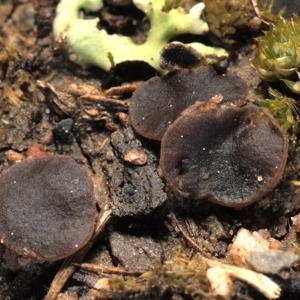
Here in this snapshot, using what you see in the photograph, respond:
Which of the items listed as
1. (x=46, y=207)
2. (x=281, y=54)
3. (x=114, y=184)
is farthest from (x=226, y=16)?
(x=46, y=207)

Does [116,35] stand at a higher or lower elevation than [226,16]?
lower

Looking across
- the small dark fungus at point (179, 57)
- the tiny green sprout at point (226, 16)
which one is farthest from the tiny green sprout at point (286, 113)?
the tiny green sprout at point (226, 16)

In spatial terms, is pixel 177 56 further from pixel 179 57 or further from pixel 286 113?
pixel 286 113

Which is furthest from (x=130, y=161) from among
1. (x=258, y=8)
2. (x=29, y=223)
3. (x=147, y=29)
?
(x=258, y=8)

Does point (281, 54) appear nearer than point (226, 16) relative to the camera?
Yes

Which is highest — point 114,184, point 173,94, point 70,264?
point 173,94

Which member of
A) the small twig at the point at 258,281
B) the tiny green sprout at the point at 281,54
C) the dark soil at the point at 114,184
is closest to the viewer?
the small twig at the point at 258,281

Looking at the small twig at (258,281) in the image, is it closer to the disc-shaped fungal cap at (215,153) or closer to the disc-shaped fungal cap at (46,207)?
the disc-shaped fungal cap at (215,153)
